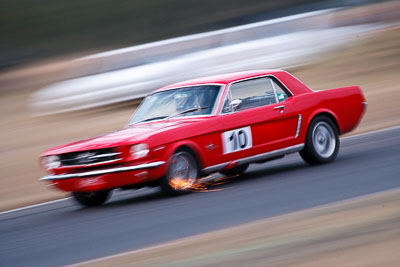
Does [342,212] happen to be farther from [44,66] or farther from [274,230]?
[44,66]

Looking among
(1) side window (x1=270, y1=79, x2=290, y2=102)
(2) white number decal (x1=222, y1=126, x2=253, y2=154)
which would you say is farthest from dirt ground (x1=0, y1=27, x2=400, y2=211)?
(1) side window (x1=270, y1=79, x2=290, y2=102)

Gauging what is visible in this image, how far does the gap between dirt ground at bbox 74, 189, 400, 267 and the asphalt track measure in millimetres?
436

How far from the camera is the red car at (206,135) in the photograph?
26.5ft

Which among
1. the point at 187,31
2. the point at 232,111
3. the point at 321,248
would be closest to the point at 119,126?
the point at 232,111

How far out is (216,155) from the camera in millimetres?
8609

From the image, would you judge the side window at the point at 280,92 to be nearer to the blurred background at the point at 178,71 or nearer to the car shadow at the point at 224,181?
the car shadow at the point at 224,181

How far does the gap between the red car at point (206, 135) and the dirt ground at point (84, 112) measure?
7.20 feet

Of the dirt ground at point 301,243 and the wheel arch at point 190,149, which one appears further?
the wheel arch at point 190,149

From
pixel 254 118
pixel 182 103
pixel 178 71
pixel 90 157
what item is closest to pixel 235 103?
pixel 254 118

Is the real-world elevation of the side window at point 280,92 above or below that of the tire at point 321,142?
above

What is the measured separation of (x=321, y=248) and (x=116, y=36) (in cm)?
3182

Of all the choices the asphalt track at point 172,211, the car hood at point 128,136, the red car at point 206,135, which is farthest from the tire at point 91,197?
the car hood at point 128,136

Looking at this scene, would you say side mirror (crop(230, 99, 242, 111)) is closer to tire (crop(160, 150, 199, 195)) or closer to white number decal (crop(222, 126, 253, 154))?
white number decal (crop(222, 126, 253, 154))

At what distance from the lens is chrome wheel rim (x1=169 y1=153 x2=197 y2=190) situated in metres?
8.21
